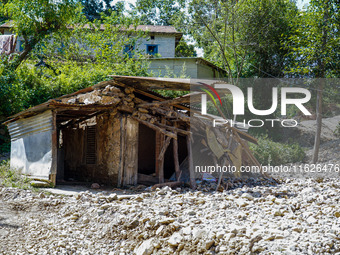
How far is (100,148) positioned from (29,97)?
6439 mm

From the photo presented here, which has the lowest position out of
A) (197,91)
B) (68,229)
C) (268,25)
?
(68,229)

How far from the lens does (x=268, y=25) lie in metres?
20.7

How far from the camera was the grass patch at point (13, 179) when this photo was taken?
8414 millimetres

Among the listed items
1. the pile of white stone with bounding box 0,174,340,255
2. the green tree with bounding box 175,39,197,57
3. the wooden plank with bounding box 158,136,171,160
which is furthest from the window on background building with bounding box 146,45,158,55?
the pile of white stone with bounding box 0,174,340,255

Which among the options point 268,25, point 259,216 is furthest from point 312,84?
point 259,216

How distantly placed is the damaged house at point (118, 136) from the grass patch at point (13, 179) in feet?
0.83

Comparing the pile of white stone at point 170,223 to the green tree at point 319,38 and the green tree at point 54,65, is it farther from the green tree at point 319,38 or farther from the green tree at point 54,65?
the green tree at point 319,38

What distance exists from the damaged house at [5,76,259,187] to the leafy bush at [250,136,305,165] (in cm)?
564

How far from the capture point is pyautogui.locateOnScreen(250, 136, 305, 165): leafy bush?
1652cm

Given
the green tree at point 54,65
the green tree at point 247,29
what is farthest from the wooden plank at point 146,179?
the green tree at point 247,29

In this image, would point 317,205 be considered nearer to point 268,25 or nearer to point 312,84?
point 312,84

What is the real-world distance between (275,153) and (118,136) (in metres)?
9.90

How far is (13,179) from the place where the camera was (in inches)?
354

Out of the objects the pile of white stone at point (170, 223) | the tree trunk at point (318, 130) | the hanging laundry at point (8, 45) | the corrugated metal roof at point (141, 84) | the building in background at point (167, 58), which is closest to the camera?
the pile of white stone at point (170, 223)
